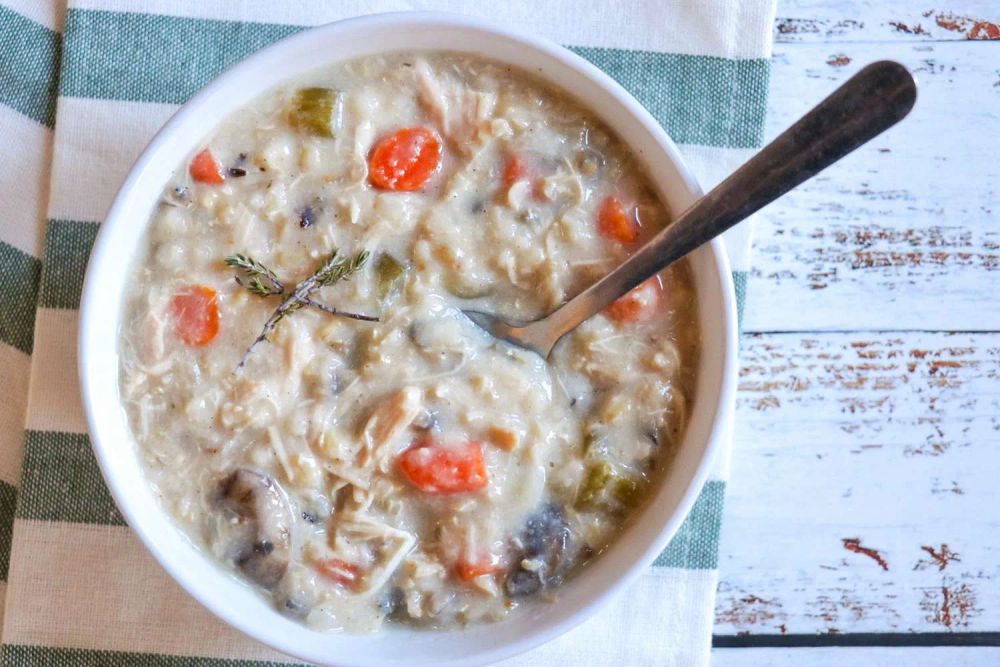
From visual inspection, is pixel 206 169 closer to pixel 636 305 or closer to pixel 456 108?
pixel 456 108

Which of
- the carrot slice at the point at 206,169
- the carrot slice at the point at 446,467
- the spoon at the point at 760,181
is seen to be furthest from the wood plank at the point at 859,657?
the carrot slice at the point at 206,169

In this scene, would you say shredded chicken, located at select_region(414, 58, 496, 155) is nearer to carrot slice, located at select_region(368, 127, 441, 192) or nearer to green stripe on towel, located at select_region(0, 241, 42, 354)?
carrot slice, located at select_region(368, 127, 441, 192)

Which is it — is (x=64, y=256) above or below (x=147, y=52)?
below

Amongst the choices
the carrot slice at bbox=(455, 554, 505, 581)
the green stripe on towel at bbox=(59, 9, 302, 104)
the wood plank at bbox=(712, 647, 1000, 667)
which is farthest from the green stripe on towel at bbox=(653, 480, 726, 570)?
the green stripe on towel at bbox=(59, 9, 302, 104)

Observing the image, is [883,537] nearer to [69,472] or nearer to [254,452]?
[254,452]

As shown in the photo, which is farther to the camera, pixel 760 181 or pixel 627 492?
pixel 627 492

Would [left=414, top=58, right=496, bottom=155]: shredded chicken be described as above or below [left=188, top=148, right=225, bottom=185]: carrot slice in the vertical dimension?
above

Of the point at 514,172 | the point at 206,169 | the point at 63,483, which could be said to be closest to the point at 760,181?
the point at 514,172
